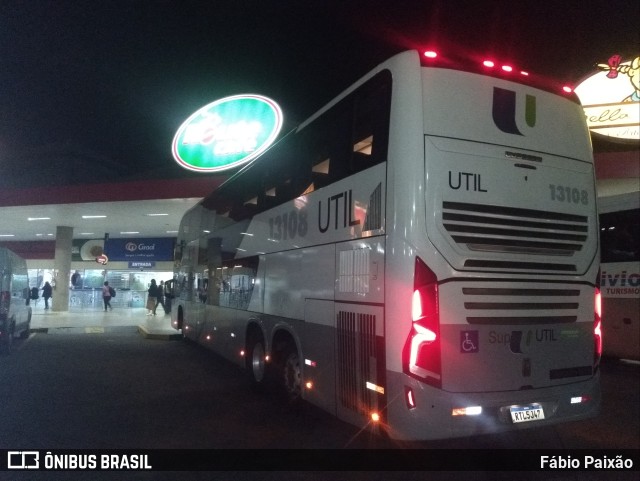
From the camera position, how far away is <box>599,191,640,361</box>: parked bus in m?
9.59

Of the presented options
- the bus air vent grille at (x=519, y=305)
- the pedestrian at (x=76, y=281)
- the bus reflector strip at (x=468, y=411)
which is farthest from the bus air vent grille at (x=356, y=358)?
the pedestrian at (x=76, y=281)

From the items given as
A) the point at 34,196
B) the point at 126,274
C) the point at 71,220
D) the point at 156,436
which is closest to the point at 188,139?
the point at 34,196

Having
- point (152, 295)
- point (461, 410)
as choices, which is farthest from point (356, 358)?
point (152, 295)

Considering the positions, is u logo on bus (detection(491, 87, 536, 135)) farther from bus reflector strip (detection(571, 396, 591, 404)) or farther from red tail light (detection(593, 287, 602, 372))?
bus reflector strip (detection(571, 396, 591, 404))

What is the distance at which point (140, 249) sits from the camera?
30.1 metres

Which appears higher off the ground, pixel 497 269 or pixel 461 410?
pixel 497 269

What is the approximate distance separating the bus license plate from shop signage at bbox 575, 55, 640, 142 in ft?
38.6

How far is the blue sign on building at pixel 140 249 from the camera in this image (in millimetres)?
29922

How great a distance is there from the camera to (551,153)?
16.3 feet

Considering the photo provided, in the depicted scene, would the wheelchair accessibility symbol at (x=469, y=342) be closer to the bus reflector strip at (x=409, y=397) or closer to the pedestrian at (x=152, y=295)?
the bus reflector strip at (x=409, y=397)

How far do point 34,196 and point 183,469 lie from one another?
16473 millimetres

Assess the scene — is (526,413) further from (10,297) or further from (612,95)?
(612,95)

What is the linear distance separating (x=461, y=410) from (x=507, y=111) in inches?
114

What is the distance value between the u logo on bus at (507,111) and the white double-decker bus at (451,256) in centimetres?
2
